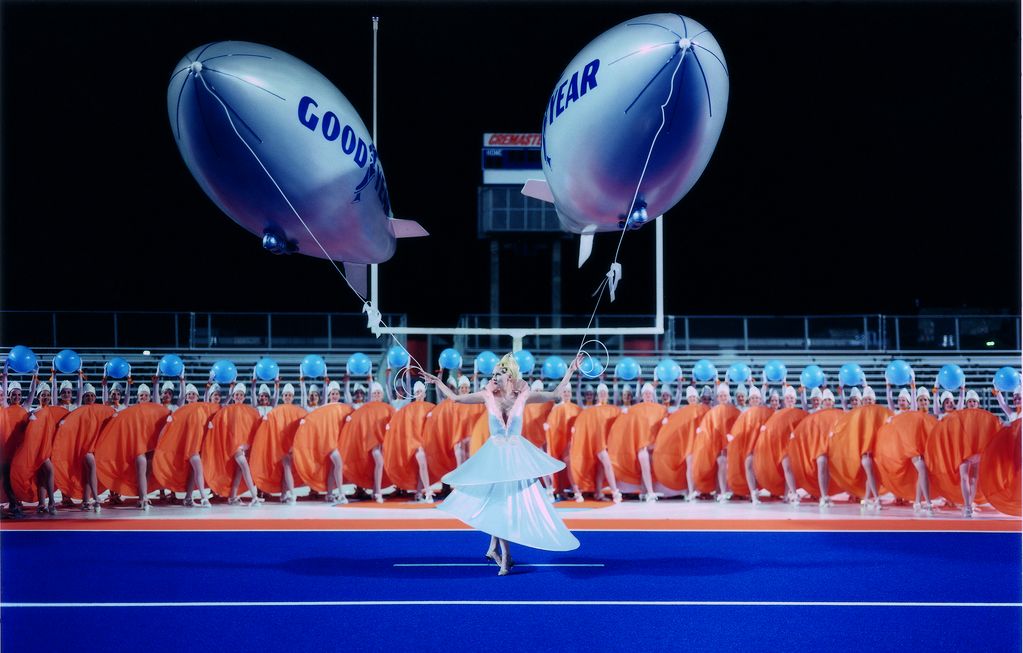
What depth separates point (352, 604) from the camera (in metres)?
4.48

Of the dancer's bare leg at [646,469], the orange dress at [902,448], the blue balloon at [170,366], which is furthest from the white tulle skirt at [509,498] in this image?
the blue balloon at [170,366]

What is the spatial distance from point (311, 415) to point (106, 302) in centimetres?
1243

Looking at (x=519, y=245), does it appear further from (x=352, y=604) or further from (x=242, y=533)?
(x=352, y=604)

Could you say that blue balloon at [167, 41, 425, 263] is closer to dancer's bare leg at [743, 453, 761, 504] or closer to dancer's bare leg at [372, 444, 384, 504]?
dancer's bare leg at [372, 444, 384, 504]

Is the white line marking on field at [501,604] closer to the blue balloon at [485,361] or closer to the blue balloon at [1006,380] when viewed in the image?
the blue balloon at [1006,380]

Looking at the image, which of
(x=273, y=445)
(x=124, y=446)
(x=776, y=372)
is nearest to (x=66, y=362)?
(x=124, y=446)

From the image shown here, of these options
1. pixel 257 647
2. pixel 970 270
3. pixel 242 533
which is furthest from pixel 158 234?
pixel 970 270

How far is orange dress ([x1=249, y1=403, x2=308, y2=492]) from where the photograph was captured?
334 inches

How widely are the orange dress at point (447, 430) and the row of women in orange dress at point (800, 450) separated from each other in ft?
2.92

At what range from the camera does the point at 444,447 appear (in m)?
8.66

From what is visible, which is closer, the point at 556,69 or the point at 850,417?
the point at 850,417

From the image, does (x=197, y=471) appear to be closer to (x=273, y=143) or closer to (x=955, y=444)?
(x=273, y=143)

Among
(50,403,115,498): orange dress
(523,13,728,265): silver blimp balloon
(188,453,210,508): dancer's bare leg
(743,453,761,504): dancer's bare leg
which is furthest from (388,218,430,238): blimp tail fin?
(743,453,761,504): dancer's bare leg

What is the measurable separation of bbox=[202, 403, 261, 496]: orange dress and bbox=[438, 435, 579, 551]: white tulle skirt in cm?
384
